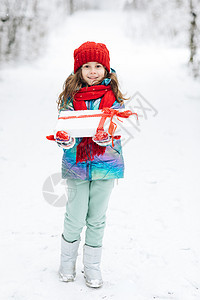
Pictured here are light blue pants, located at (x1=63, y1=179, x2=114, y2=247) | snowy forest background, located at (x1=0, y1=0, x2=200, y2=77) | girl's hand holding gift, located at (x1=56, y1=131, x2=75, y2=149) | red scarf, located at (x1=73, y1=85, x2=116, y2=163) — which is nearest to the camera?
girl's hand holding gift, located at (x1=56, y1=131, x2=75, y2=149)

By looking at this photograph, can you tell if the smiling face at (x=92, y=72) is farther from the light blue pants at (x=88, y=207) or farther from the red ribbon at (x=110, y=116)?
the light blue pants at (x=88, y=207)

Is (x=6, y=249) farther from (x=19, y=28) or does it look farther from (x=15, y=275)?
(x=19, y=28)

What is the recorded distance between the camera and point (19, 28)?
11773mm

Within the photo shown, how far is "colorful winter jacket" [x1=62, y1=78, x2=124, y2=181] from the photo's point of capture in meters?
2.08

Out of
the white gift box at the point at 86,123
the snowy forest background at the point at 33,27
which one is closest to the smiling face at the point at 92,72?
the white gift box at the point at 86,123

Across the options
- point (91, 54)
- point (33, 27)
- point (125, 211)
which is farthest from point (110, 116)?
point (33, 27)

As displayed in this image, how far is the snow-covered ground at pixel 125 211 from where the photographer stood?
2.39 metres

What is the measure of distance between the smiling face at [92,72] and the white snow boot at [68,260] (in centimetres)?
120

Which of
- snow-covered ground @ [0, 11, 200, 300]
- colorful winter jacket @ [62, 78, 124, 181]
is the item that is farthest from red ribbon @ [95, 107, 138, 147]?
snow-covered ground @ [0, 11, 200, 300]

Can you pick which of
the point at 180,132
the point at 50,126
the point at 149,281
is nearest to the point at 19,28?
the point at 50,126

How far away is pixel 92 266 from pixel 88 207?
476 millimetres

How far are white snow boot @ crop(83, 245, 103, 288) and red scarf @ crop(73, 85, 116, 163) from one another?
0.74 meters

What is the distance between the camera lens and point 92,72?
2098 mm

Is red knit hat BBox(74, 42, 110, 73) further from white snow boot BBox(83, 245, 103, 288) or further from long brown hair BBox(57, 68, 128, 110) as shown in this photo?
white snow boot BBox(83, 245, 103, 288)
